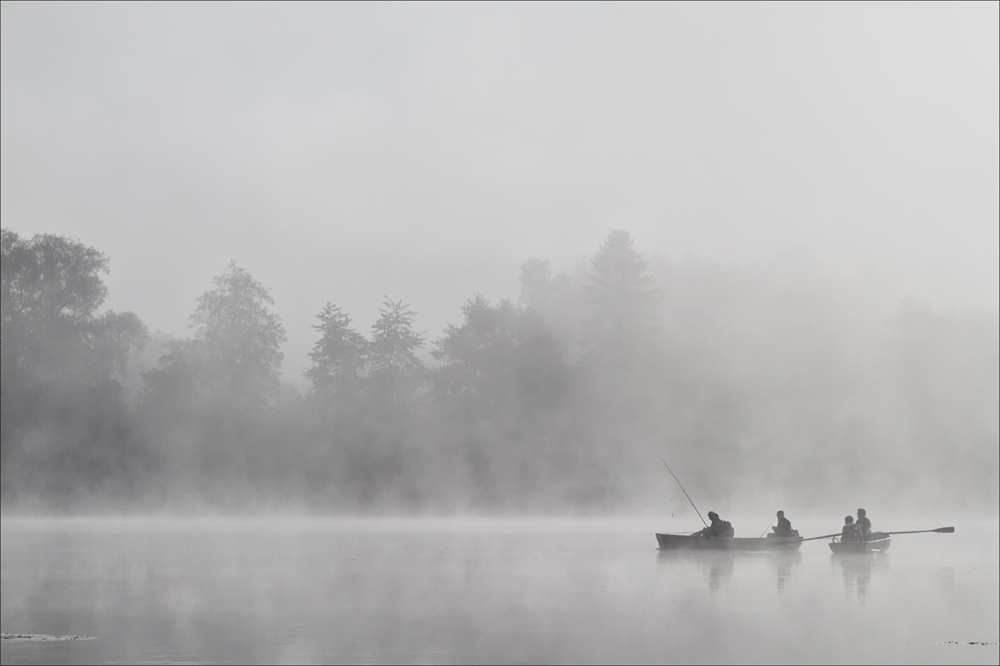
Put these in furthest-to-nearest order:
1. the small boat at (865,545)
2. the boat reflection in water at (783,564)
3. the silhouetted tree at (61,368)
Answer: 1. the silhouetted tree at (61,368)
2. the small boat at (865,545)
3. the boat reflection in water at (783,564)

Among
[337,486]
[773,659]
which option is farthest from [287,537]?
[773,659]

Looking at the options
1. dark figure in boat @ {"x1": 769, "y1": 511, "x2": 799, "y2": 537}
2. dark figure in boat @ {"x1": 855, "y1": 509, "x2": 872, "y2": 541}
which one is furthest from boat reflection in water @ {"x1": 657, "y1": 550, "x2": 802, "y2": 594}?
dark figure in boat @ {"x1": 855, "y1": 509, "x2": 872, "y2": 541}

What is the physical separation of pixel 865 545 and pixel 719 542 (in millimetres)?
3836

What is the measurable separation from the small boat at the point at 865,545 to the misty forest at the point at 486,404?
93.9 ft

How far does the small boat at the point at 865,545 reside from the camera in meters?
31.0

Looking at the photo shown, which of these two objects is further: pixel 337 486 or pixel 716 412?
pixel 716 412

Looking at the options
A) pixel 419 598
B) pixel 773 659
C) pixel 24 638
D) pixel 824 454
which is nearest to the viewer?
pixel 773 659

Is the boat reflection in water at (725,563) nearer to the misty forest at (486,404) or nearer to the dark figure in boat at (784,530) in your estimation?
the dark figure in boat at (784,530)

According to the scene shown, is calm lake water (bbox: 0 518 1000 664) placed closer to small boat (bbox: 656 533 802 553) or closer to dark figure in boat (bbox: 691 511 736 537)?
small boat (bbox: 656 533 802 553)

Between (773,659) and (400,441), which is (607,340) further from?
(773,659)

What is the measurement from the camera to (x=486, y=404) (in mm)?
61219

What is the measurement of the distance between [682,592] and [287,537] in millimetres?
21152

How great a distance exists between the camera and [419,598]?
1984 centimetres

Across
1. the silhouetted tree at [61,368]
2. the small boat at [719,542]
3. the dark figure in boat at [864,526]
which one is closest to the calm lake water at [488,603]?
the small boat at [719,542]
